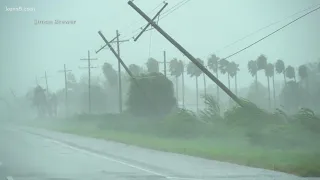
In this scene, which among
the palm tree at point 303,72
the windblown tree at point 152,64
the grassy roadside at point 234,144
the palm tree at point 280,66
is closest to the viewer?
the grassy roadside at point 234,144

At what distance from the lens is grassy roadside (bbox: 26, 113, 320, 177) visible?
19.3 meters

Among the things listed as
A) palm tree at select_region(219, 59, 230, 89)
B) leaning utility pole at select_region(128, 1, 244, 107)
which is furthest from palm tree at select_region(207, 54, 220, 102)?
leaning utility pole at select_region(128, 1, 244, 107)

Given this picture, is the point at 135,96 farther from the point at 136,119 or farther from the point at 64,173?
the point at 64,173

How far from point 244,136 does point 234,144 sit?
31.7 inches

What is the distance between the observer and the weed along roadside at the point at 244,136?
67.0 ft

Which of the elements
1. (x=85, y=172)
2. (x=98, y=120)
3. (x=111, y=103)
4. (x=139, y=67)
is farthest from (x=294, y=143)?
(x=111, y=103)

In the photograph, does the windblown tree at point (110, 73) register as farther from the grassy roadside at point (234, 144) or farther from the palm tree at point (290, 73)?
the palm tree at point (290, 73)

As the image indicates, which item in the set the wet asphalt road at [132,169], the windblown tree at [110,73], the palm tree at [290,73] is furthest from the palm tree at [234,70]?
the wet asphalt road at [132,169]

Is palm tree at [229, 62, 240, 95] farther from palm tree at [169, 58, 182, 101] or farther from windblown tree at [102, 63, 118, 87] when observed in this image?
windblown tree at [102, 63, 118, 87]

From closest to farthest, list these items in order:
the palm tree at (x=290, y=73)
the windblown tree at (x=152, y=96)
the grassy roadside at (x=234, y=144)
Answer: the grassy roadside at (x=234, y=144) < the windblown tree at (x=152, y=96) < the palm tree at (x=290, y=73)

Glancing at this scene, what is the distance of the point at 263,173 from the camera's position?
16.7 meters

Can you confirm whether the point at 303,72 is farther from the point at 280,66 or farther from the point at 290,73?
the point at 280,66

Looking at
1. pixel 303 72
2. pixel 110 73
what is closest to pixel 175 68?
pixel 303 72

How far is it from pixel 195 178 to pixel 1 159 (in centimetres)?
1040
